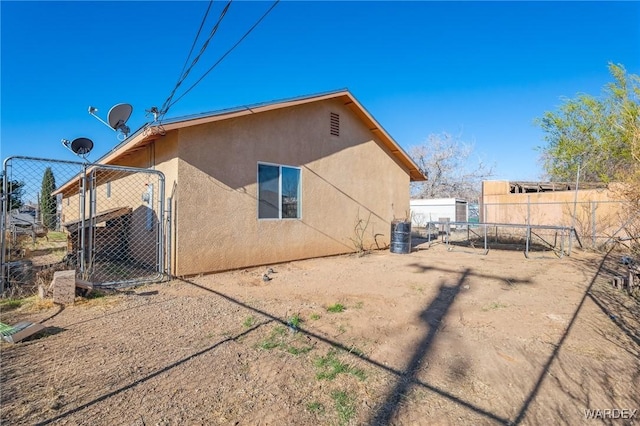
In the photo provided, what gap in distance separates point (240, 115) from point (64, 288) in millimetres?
4332

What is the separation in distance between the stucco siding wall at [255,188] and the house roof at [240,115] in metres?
0.28

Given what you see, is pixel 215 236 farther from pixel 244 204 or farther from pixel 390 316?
pixel 390 316

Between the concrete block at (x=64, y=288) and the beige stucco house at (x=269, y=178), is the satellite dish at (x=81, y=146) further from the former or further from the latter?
the concrete block at (x=64, y=288)

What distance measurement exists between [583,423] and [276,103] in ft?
23.4

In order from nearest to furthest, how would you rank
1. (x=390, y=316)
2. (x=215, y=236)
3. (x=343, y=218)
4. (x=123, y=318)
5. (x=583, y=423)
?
1. (x=583, y=423)
2. (x=123, y=318)
3. (x=390, y=316)
4. (x=215, y=236)
5. (x=343, y=218)

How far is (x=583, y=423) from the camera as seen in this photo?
222cm

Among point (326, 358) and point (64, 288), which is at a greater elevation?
point (64, 288)

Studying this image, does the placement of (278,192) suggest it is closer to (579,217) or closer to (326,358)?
(326,358)

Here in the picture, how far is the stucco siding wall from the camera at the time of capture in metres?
6.34

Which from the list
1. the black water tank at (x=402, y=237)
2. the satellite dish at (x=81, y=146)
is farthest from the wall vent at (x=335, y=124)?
the satellite dish at (x=81, y=146)

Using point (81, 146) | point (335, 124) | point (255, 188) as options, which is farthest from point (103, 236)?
point (335, 124)

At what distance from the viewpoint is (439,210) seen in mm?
22125

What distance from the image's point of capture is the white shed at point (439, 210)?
848 inches

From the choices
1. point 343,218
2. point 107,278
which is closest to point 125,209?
point 107,278
